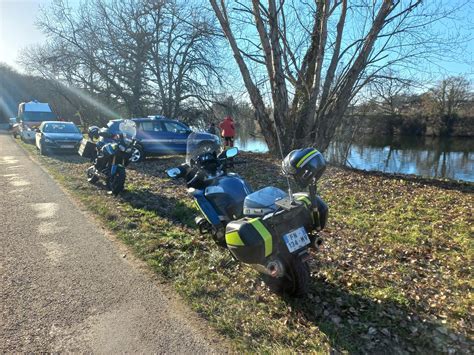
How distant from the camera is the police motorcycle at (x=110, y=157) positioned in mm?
8711

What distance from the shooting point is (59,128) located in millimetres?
17812

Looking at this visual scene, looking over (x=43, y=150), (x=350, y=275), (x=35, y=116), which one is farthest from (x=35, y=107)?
(x=350, y=275)

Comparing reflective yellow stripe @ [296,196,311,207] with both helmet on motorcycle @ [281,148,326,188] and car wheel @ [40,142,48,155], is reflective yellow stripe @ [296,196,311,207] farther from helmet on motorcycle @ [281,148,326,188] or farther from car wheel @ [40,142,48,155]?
car wheel @ [40,142,48,155]

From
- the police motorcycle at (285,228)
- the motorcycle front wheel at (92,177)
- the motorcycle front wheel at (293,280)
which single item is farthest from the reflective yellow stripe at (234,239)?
the motorcycle front wheel at (92,177)

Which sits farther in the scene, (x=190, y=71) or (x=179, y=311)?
(x=190, y=71)

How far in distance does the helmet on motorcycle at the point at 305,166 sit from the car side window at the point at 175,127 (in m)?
12.4

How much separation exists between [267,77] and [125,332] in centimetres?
1190

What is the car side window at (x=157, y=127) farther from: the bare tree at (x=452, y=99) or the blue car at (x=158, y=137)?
the bare tree at (x=452, y=99)

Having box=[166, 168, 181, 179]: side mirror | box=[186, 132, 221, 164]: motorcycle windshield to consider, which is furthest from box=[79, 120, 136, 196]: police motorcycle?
box=[166, 168, 181, 179]: side mirror

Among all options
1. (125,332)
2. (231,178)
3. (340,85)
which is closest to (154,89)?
(340,85)

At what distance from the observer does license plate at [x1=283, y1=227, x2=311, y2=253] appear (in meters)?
3.28

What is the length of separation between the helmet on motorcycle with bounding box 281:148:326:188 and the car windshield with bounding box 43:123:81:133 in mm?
16843

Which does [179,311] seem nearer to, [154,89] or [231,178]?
[231,178]

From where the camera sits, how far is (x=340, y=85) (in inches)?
495
